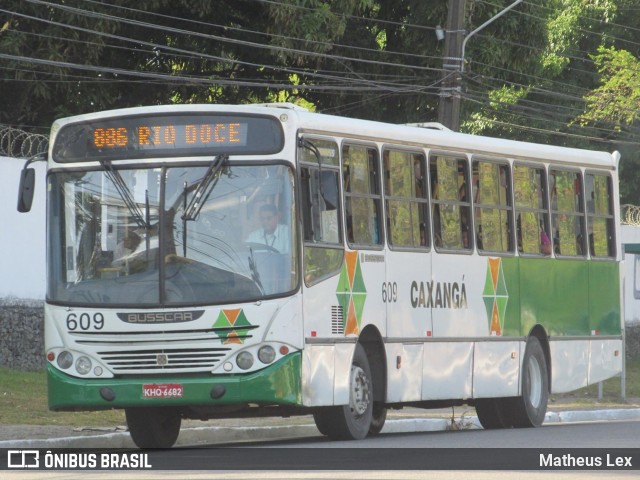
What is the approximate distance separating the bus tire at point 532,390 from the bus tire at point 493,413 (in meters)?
0.10

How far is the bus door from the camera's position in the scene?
16719 mm

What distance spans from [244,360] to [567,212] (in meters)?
7.22

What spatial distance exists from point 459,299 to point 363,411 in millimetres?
2588

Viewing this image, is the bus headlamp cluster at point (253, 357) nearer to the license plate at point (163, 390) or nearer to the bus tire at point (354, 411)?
the license plate at point (163, 390)

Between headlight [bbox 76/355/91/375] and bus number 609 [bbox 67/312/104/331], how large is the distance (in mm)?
272

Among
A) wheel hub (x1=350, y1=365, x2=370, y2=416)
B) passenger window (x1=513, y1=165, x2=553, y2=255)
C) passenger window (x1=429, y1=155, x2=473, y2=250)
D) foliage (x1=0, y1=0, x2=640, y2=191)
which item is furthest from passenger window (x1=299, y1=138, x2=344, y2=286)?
foliage (x1=0, y1=0, x2=640, y2=191)

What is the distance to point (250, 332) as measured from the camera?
14.6 metres

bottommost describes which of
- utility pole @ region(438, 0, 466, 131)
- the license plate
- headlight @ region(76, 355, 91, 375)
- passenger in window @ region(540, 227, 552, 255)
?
the license plate

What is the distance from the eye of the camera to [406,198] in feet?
56.1

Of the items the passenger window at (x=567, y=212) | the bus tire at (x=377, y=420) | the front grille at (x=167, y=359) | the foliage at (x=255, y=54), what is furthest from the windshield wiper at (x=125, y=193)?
the foliage at (x=255, y=54)

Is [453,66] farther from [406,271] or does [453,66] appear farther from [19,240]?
[406,271]

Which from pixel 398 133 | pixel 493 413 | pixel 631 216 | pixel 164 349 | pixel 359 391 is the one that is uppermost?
pixel 631 216

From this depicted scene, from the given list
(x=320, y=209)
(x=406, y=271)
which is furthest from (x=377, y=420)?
(x=320, y=209)

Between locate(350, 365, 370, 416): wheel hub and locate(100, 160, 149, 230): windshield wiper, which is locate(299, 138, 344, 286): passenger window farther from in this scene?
locate(100, 160, 149, 230): windshield wiper
